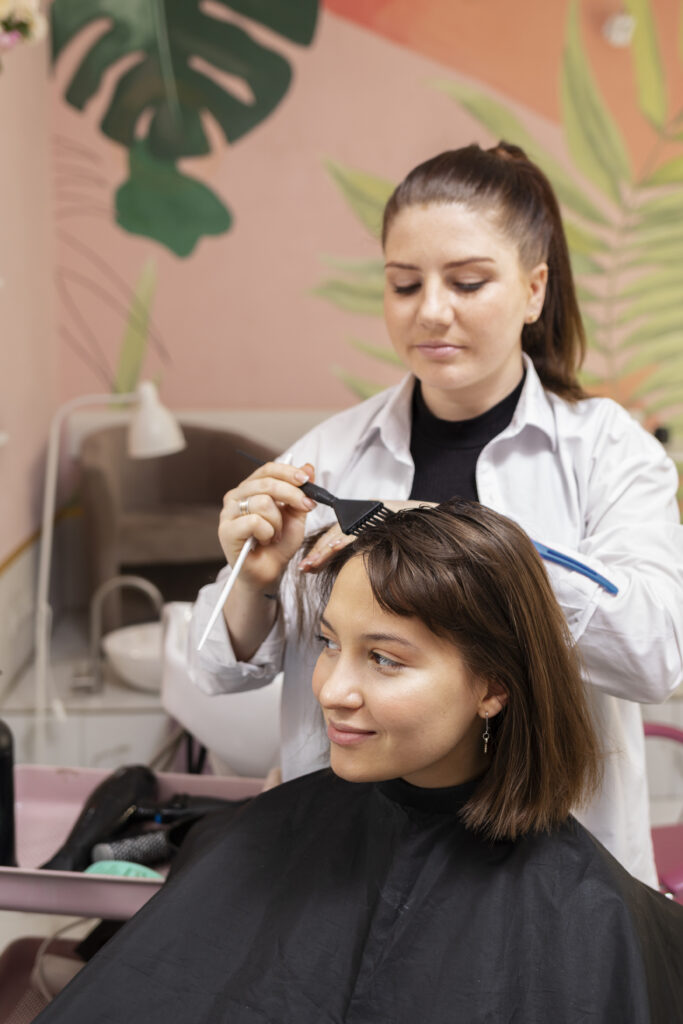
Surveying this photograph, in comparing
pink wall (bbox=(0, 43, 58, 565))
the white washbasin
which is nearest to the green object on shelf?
the white washbasin

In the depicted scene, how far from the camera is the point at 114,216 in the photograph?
4.30 m

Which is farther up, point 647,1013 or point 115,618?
point 647,1013

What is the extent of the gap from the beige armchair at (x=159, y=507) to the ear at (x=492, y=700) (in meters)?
2.90

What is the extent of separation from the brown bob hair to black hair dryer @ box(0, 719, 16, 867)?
26.0 inches

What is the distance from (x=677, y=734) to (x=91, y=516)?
8.16ft

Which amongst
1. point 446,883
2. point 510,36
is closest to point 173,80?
point 510,36

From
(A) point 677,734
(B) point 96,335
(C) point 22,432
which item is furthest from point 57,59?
(A) point 677,734

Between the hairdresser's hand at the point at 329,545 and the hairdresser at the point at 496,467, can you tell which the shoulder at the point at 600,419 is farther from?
the hairdresser's hand at the point at 329,545

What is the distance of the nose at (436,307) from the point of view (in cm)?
124


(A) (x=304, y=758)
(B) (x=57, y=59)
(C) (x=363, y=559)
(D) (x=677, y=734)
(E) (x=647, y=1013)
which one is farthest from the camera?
(B) (x=57, y=59)

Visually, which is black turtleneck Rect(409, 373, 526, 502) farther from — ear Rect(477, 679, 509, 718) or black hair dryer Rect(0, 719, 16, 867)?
black hair dryer Rect(0, 719, 16, 867)

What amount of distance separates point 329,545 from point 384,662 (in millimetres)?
171

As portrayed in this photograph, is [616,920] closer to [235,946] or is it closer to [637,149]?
[235,946]

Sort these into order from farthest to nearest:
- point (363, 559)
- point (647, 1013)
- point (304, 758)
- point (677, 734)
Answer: point (677, 734), point (304, 758), point (363, 559), point (647, 1013)
